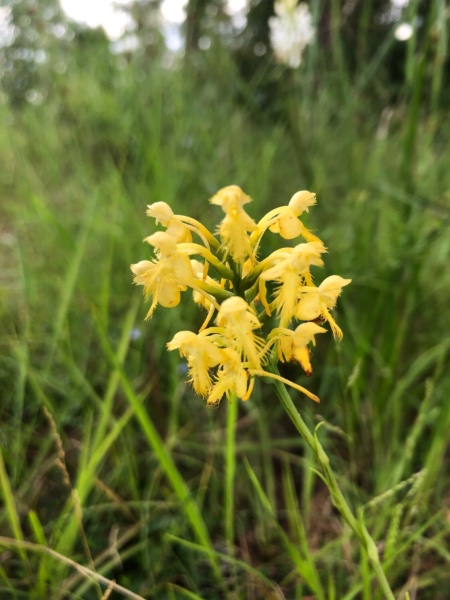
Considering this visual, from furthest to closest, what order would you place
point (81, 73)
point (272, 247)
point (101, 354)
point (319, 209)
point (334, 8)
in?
point (81, 73) → point (319, 209) → point (272, 247) → point (101, 354) → point (334, 8)

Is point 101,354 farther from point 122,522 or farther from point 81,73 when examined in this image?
point 81,73

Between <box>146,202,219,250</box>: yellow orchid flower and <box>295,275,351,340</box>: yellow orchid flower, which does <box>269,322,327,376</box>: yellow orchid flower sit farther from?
<box>146,202,219,250</box>: yellow orchid flower

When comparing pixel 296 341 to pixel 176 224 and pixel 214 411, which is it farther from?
pixel 214 411

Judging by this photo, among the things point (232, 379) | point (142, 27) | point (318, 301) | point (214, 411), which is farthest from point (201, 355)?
point (142, 27)

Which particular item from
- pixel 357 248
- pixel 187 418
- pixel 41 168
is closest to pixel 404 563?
pixel 187 418

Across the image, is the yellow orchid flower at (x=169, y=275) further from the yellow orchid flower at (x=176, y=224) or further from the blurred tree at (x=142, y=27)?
the blurred tree at (x=142, y=27)

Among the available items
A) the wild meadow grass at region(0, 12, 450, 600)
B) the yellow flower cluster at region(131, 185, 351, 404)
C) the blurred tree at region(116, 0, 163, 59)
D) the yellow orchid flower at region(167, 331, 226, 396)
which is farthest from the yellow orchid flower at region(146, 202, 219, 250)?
the blurred tree at region(116, 0, 163, 59)

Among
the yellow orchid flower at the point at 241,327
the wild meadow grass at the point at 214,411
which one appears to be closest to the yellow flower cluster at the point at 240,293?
the yellow orchid flower at the point at 241,327
